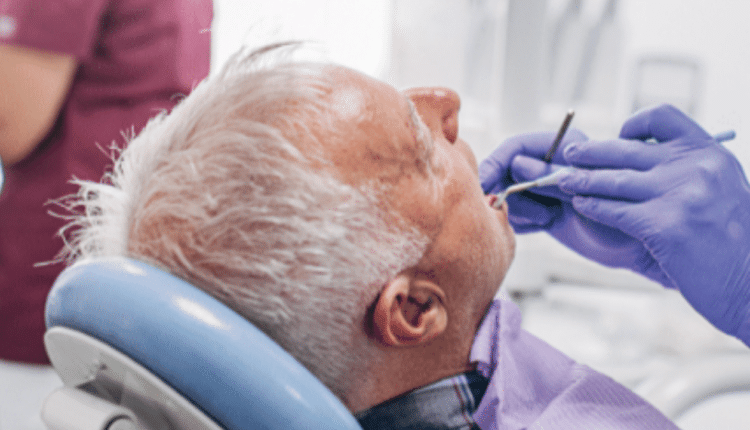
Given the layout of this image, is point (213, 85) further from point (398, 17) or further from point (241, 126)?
point (398, 17)

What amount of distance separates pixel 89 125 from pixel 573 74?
61.8 inches

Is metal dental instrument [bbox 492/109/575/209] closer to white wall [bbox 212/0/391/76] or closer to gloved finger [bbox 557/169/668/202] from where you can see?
gloved finger [bbox 557/169/668/202]

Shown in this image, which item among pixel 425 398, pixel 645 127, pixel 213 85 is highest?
pixel 213 85

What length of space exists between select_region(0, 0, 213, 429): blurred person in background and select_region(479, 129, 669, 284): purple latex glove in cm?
66

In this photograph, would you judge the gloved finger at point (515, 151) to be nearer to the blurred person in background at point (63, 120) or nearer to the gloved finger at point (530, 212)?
the gloved finger at point (530, 212)

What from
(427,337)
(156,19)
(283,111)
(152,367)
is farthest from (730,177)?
(156,19)

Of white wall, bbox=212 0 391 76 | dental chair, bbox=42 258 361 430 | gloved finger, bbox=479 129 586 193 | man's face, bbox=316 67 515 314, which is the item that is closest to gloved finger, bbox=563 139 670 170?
gloved finger, bbox=479 129 586 193

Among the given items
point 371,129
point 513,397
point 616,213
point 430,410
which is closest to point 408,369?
point 430,410

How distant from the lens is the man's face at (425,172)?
1.97 ft

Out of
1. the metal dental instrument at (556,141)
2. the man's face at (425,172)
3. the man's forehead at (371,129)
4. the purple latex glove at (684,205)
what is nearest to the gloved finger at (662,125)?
the purple latex glove at (684,205)

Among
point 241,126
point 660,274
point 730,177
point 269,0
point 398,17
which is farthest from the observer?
point 398,17

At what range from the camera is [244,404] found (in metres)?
0.48

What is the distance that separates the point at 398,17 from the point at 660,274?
54.9 inches

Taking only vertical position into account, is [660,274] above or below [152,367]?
below
